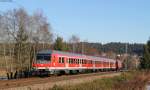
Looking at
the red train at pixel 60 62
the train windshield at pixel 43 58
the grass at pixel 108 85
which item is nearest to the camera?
the grass at pixel 108 85

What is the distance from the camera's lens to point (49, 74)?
43031 mm

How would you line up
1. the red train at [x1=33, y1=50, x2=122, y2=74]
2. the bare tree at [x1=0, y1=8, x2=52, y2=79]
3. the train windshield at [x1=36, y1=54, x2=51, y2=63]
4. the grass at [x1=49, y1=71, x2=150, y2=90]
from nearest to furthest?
the grass at [x1=49, y1=71, x2=150, y2=90] → the red train at [x1=33, y1=50, x2=122, y2=74] → the train windshield at [x1=36, y1=54, x2=51, y2=63] → the bare tree at [x1=0, y1=8, x2=52, y2=79]

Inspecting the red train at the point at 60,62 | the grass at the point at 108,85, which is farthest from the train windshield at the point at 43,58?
the grass at the point at 108,85

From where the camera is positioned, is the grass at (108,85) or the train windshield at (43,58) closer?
the grass at (108,85)

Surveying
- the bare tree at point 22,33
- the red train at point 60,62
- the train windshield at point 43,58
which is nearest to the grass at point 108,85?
the red train at point 60,62

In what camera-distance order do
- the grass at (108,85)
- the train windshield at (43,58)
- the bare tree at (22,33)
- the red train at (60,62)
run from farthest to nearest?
the bare tree at (22,33) < the train windshield at (43,58) < the red train at (60,62) < the grass at (108,85)

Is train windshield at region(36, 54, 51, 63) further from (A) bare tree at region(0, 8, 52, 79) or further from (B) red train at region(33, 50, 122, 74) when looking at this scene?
(A) bare tree at region(0, 8, 52, 79)

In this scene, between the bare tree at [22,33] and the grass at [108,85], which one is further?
the bare tree at [22,33]

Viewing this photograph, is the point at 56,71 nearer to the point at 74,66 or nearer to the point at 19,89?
the point at 74,66

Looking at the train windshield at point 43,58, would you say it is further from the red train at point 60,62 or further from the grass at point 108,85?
the grass at point 108,85

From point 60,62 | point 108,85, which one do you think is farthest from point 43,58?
point 108,85

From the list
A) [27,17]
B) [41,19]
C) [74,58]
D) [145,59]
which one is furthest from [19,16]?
[145,59]

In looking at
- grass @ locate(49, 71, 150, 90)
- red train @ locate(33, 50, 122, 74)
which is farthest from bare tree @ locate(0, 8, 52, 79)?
grass @ locate(49, 71, 150, 90)

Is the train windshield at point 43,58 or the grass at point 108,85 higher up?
the train windshield at point 43,58
